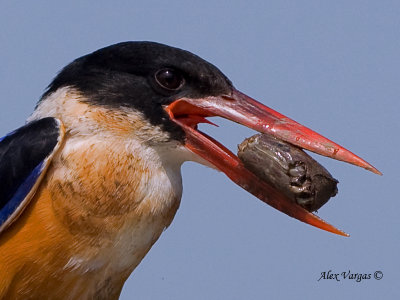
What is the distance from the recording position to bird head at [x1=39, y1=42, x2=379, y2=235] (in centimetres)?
406

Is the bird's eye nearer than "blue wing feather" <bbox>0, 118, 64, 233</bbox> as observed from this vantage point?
No

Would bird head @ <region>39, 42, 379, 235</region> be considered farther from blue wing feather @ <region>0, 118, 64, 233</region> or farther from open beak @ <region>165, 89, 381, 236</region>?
blue wing feather @ <region>0, 118, 64, 233</region>

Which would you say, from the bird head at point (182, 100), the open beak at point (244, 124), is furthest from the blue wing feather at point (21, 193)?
the open beak at point (244, 124)

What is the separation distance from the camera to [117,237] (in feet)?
13.3

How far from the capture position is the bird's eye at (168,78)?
161 inches

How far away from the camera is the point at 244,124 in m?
4.12

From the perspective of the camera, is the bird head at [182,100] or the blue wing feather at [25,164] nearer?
the blue wing feather at [25,164]

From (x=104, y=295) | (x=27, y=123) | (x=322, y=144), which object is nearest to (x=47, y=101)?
(x=27, y=123)

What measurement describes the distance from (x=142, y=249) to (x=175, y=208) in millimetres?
310

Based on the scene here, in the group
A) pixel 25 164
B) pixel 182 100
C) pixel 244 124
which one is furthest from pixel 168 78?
pixel 25 164

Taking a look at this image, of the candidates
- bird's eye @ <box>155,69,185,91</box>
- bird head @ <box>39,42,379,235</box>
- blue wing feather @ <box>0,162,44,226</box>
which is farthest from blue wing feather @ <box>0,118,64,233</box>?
bird's eye @ <box>155,69,185,91</box>

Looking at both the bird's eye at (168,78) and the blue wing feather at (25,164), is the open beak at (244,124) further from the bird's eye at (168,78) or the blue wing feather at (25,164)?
the blue wing feather at (25,164)

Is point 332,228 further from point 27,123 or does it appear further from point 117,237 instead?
point 27,123

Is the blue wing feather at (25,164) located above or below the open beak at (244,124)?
below
